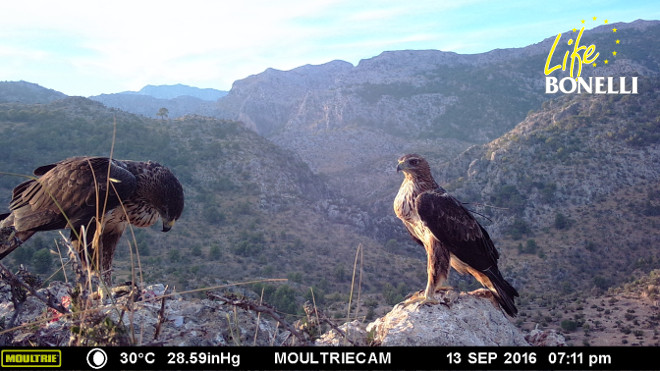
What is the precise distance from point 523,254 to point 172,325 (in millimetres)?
31687

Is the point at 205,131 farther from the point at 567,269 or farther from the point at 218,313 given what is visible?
the point at 218,313

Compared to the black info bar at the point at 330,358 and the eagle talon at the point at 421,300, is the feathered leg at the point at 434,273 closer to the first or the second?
the eagle talon at the point at 421,300

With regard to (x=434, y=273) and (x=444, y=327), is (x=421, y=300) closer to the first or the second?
(x=434, y=273)

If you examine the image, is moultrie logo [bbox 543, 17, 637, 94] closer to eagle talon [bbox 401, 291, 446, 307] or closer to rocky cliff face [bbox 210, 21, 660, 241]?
rocky cliff face [bbox 210, 21, 660, 241]

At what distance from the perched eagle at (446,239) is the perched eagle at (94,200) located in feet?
11.9

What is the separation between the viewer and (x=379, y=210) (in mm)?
47312

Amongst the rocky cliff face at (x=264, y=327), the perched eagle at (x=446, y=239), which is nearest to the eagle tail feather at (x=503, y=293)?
the perched eagle at (x=446, y=239)

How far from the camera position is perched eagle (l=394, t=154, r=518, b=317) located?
486 cm

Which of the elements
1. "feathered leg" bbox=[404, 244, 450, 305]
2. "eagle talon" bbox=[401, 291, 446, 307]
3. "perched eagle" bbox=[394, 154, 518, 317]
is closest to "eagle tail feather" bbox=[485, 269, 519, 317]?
"perched eagle" bbox=[394, 154, 518, 317]

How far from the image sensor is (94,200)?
5121mm

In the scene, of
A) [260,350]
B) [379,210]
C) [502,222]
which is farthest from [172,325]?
[379,210]

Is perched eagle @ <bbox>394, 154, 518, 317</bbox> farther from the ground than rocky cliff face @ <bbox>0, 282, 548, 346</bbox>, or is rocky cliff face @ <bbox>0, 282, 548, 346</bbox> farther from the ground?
perched eagle @ <bbox>394, 154, 518, 317</bbox>

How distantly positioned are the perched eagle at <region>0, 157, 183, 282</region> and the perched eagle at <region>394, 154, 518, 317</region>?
3.62 meters

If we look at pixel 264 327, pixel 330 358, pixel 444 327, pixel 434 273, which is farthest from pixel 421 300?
pixel 330 358
